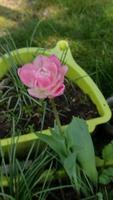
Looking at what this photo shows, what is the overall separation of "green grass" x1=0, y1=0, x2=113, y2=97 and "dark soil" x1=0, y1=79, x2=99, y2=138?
254 mm

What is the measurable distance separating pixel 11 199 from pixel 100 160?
11.4 inches

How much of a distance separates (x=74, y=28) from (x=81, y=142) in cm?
112

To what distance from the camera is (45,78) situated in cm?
119

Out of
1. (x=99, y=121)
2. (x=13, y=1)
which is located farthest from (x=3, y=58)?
(x=13, y=1)

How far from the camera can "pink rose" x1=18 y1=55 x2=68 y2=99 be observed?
119 cm

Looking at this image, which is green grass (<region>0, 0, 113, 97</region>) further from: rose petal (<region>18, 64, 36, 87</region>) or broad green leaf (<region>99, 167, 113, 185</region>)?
rose petal (<region>18, 64, 36, 87</region>)

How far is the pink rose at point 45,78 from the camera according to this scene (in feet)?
3.91

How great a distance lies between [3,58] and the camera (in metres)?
1.88

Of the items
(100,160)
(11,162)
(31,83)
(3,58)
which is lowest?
(100,160)

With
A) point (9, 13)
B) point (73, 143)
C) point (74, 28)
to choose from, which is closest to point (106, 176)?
point (73, 143)

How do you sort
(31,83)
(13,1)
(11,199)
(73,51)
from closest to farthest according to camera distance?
1. (31,83)
2. (11,199)
3. (73,51)
4. (13,1)

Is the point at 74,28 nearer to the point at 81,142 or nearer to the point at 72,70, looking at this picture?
the point at 72,70

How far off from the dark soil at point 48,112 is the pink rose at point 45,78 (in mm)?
513

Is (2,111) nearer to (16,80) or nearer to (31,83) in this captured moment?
(16,80)
